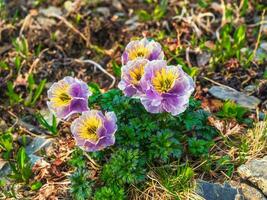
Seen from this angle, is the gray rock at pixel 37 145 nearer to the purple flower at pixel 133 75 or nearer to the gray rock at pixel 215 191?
the purple flower at pixel 133 75

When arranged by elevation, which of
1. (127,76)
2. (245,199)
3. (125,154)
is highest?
(127,76)

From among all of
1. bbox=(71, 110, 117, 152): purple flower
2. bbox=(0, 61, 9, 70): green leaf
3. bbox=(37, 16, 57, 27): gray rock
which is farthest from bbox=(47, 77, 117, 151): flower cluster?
bbox=(37, 16, 57, 27): gray rock

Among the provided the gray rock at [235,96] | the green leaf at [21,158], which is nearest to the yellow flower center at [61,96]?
the green leaf at [21,158]

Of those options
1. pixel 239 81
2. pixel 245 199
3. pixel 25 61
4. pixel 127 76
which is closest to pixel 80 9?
pixel 25 61

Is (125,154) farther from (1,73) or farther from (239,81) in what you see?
(1,73)

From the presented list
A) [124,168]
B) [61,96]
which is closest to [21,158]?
[61,96]

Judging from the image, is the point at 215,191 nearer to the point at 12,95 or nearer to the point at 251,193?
the point at 251,193
